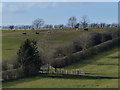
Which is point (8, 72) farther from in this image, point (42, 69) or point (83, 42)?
point (83, 42)

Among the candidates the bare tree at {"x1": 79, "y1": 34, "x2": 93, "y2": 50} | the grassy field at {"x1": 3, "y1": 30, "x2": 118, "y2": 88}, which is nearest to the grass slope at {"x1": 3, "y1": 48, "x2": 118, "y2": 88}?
the grassy field at {"x1": 3, "y1": 30, "x2": 118, "y2": 88}

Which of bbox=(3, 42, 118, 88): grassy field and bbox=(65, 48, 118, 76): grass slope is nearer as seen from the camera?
bbox=(3, 42, 118, 88): grassy field

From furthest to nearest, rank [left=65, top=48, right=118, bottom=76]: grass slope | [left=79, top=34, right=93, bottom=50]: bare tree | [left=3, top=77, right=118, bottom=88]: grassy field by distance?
1. [left=79, top=34, right=93, bottom=50]: bare tree
2. [left=65, top=48, right=118, bottom=76]: grass slope
3. [left=3, top=77, right=118, bottom=88]: grassy field

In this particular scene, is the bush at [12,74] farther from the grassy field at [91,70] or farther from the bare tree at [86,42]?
the bare tree at [86,42]

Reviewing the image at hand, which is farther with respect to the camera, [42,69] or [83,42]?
[83,42]

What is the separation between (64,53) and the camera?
6209cm

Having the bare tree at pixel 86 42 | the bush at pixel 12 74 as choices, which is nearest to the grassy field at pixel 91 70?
→ the bush at pixel 12 74

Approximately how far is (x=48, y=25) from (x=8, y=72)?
9468 cm

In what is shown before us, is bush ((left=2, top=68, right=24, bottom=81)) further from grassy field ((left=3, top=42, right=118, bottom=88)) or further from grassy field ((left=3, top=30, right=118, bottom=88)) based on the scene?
grassy field ((left=3, top=42, right=118, bottom=88))

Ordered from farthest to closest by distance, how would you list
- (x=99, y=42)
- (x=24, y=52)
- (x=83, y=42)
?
(x=99, y=42), (x=83, y=42), (x=24, y=52)

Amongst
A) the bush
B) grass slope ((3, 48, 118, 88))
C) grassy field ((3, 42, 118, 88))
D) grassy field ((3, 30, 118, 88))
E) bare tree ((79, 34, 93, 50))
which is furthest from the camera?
bare tree ((79, 34, 93, 50))

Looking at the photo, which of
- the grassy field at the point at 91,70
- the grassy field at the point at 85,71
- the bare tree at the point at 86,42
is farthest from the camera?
the bare tree at the point at 86,42

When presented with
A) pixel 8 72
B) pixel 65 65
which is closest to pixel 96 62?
pixel 65 65

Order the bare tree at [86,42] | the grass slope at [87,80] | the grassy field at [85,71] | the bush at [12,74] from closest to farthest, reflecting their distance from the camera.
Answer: the grassy field at [85,71], the grass slope at [87,80], the bush at [12,74], the bare tree at [86,42]
